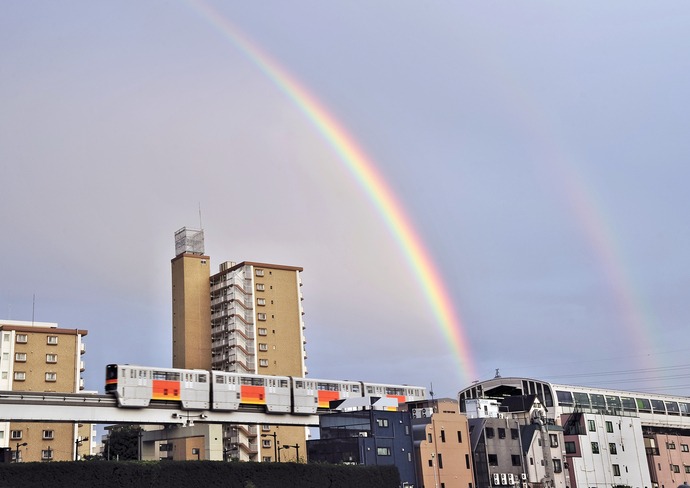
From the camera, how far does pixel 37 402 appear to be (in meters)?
53.3

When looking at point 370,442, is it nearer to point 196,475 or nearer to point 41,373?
point 196,475

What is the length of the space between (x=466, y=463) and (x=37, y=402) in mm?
36570

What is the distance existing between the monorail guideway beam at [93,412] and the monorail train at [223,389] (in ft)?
2.84

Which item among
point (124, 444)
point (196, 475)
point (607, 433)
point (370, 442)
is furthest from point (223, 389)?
point (607, 433)

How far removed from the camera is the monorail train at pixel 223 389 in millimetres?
58500

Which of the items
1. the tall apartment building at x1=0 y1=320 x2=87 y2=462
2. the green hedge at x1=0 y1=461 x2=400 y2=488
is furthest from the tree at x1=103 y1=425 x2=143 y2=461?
the green hedge at x1=0 y1=461 x2=400 y2=488

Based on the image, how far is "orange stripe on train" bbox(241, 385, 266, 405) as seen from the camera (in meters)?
66.6

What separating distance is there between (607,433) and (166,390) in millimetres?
48977

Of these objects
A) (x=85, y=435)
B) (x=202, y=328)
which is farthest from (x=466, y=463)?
(x=85, y=435)

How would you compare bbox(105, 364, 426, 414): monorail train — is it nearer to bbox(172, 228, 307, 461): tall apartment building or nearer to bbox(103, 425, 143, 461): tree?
bbox(172, 228, 307, 461): tall apartment building

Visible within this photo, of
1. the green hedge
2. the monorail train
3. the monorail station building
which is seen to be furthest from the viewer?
the monorail station building

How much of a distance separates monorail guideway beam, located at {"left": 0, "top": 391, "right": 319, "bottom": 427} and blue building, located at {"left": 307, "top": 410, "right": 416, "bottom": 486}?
9723 millimetres

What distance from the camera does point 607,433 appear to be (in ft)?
262

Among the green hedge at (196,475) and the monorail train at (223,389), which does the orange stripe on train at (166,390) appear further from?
the green hedge at (196,475)
